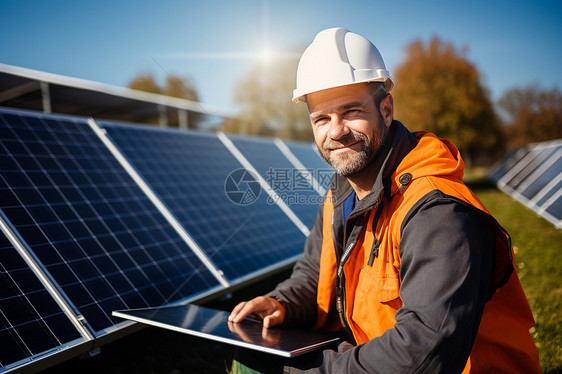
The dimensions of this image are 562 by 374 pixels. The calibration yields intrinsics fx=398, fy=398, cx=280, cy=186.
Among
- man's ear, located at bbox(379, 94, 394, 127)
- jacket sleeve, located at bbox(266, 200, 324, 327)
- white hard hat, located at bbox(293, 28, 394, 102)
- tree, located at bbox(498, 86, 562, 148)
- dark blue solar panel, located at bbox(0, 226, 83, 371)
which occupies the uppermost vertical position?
white hard hat, located at bbox(293, 28, 394, 102)

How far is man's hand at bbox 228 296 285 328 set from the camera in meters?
2.46

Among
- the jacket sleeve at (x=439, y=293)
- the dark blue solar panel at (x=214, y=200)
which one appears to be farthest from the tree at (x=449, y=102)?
the jacket sleeve at (x=439, y=293)

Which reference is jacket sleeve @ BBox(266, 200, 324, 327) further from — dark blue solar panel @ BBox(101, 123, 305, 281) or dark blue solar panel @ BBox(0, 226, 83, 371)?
dark blue solar panel @ BBox(0, 226, 83, 371)

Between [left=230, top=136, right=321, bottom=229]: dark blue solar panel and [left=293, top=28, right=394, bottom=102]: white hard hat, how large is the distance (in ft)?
6.15

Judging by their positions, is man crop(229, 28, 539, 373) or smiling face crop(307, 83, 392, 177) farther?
smiling face crop(307, 83, 392, 177)

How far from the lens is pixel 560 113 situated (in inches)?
1404

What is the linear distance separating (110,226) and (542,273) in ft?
19.9

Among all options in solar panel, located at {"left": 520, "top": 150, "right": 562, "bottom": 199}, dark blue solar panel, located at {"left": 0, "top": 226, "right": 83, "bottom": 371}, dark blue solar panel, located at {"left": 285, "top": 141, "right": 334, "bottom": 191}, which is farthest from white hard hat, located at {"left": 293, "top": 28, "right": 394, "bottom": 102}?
solar panel, located at {"left": 520, "top": 150, "right": 562, "bottom": 199}

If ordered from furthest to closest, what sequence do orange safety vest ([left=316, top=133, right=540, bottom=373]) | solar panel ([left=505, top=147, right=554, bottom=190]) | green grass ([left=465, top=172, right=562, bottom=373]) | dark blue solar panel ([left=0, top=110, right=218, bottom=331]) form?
solar panel ([left=505, top=147, right=554, bottom=190]) < green grass ([left=465, top=172, right=562, bottom=373]) < dark blue solar panel ([left=0, top=110, right=218, bottom=331]) < orange safety vest ([left=316, top=133, right=540, bottom=373])

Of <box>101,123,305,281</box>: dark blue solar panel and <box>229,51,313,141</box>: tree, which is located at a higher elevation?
<box>229,51,313,141</box>: tree

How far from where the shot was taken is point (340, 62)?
2.21 m

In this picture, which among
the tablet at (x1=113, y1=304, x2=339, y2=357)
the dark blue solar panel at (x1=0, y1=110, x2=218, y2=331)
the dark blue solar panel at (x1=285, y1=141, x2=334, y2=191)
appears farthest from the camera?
the dark blue solar panel at (x1=285, y1=141, x2=334, y2=191)

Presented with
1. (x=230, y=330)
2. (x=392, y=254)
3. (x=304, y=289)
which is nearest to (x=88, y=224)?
(x=230, y=330)

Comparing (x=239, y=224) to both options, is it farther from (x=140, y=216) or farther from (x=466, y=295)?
(x=466, y=295)
